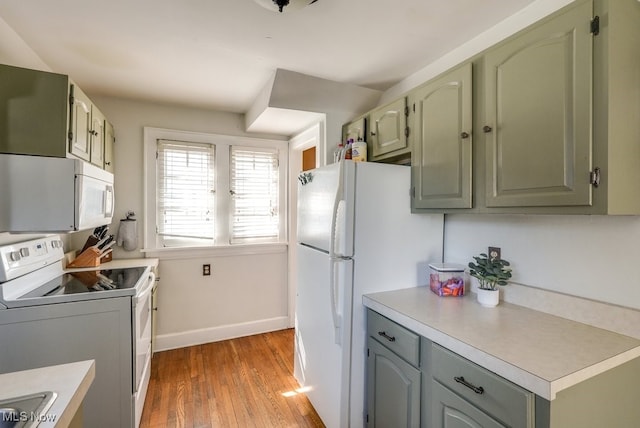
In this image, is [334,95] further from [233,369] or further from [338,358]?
[233,369]

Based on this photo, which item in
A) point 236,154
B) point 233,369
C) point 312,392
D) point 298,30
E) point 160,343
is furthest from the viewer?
point 236,154

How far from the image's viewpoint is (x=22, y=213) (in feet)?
4.92

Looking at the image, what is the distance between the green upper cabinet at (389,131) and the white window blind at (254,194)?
145 cm

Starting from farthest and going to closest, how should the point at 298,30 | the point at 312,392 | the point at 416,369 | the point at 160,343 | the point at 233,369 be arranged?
the point at 160,343 < the point at 233,369 < the point at 312,392 < the point at 298,30 < the point at 416,369

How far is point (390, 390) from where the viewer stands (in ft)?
4.85

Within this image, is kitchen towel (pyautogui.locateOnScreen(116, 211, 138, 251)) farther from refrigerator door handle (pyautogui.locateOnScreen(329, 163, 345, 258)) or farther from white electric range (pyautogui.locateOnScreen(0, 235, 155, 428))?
refrigerator door handle (pyautogui.locateOnScreen(329, 163, 345, 258))

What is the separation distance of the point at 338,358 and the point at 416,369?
0.50 m

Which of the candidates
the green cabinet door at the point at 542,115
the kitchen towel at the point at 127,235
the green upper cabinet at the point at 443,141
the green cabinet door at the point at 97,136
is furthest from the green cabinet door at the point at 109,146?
the green cabinet door at the point at 542,115

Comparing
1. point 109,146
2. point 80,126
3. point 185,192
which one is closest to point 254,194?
point 185,192

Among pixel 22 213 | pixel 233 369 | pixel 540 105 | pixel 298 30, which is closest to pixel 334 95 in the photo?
pixel 298 30

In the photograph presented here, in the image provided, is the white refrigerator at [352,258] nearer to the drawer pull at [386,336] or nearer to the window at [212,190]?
the drawer pull at [386,336]

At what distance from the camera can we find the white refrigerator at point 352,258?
166 cm

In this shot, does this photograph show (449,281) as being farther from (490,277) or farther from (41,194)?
(41,194)

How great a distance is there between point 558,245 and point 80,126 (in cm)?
269
